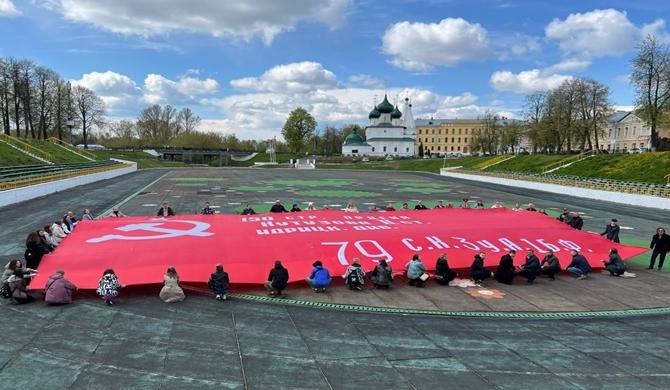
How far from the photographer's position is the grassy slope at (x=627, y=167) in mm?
53312

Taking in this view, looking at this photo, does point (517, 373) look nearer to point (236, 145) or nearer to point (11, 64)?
point (11, 64)

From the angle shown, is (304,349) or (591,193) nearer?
(304,349)

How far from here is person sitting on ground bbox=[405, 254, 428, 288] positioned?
15258 millimetres

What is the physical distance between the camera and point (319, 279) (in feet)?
47.0

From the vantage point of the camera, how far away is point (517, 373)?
920 centimetres

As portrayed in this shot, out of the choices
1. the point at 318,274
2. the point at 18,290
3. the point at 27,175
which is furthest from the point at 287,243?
the point at 27,175

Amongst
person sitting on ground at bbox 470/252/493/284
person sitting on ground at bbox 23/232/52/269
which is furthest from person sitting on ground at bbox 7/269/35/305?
person sitting on ground at bbox 470/252/493/284

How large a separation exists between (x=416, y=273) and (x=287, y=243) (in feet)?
16.6

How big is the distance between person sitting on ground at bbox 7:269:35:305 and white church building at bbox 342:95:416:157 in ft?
468

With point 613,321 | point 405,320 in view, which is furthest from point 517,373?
point 613,321

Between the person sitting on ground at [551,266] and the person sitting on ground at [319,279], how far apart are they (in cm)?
806

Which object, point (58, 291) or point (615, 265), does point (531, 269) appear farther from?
point (58, 291)

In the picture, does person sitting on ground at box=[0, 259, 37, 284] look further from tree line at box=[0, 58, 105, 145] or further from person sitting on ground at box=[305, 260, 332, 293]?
tree line at box=[0, 58, 105, 145]

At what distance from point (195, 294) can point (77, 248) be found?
547 centimetres
